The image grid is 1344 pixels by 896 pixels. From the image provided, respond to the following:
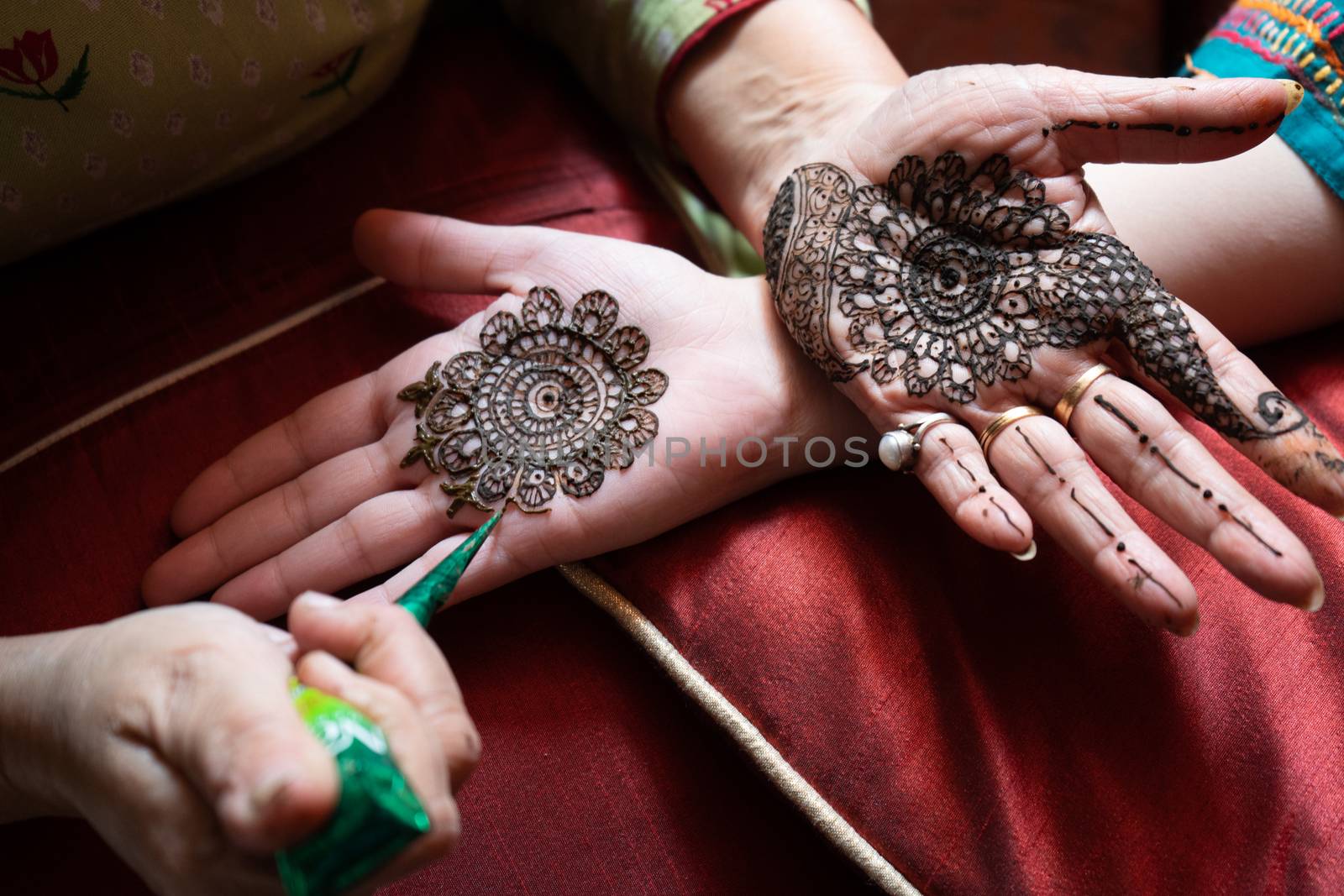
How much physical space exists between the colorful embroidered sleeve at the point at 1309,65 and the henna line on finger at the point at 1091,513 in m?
0.49

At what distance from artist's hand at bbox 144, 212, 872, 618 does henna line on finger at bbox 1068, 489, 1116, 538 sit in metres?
0.22

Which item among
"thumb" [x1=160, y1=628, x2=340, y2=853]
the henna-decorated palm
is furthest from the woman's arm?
the henna-decorated palm

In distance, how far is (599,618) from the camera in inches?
31.8

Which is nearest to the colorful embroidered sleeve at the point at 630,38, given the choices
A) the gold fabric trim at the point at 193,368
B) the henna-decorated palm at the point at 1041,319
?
the henna-decorated palm at the point at 1041,319

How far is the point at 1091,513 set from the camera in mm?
629

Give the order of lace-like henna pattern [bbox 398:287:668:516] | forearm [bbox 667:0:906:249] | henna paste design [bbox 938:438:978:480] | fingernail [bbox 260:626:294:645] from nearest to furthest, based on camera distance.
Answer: fingernail [bbox 260:626:294:645] < henna paste design [bbox 938:438:978:480] < lace-like henna pattern [bbox 398:287:668:516] < forearm [bbox 667:0:906:249]

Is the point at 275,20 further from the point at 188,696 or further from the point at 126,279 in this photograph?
the point at 188,696

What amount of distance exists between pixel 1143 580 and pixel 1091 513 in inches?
2.3

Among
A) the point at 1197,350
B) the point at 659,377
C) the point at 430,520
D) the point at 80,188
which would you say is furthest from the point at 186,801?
the point at 1197,350

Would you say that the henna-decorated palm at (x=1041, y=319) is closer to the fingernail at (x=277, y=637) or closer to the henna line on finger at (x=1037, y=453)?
the henna line on finger at (x=1037, y=453)

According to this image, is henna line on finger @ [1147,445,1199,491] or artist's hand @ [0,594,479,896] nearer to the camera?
artist's hand @ [0,594,479,896]

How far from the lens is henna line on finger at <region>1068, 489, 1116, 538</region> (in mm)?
618

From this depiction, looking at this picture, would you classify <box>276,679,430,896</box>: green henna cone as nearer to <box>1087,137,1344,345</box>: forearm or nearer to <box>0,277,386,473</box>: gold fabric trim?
<box>0,277,386,473</box>: gold fabric trim

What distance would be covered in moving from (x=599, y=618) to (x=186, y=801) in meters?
0.37
